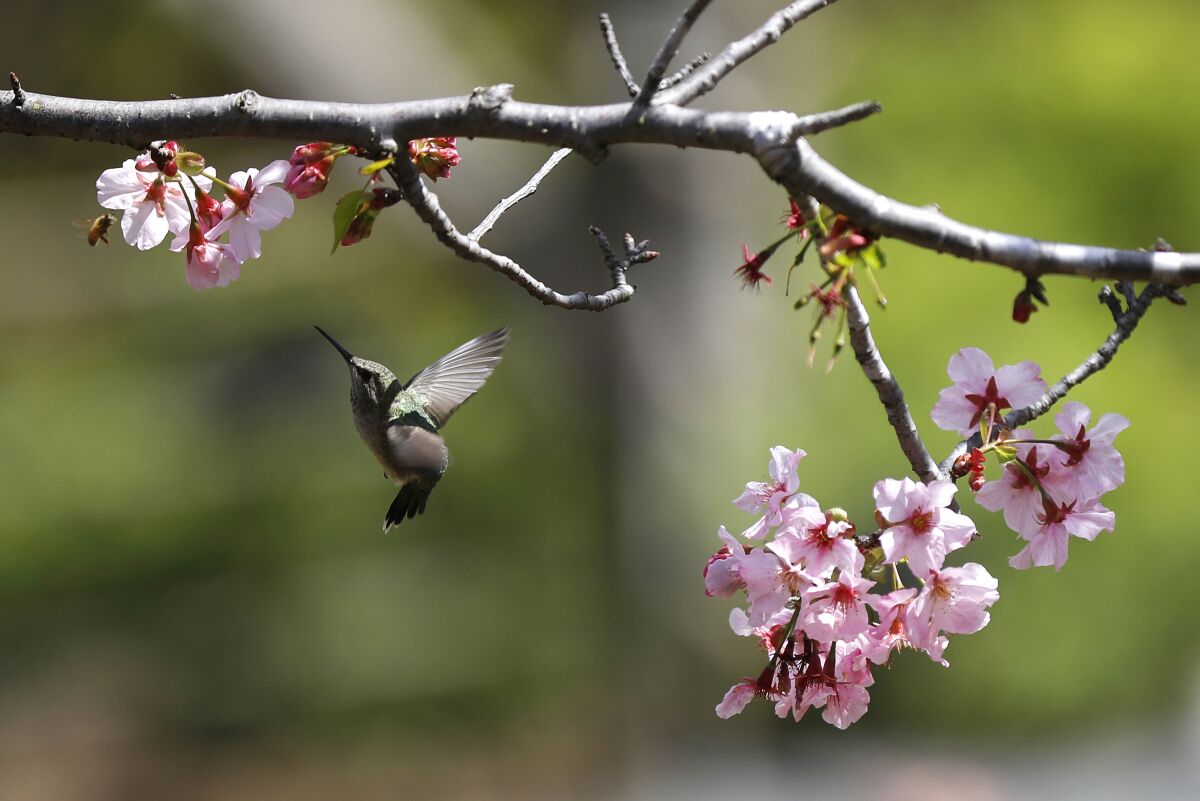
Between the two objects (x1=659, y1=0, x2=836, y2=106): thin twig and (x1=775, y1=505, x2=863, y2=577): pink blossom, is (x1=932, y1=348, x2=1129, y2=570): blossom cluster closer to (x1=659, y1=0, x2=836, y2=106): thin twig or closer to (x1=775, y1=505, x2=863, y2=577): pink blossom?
(x1=775, y1=505, x2=863, y2=577): pink blossom

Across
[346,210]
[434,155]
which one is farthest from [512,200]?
[346,210]

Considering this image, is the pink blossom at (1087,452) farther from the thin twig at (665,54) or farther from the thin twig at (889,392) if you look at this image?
the thin twig at (665,54)

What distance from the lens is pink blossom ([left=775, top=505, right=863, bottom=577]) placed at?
1149 mm

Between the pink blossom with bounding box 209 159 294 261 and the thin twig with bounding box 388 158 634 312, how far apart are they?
0.84ft

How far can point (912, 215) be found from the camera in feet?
3.27

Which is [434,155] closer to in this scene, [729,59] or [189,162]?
[189,162]

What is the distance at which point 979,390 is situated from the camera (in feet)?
4.22

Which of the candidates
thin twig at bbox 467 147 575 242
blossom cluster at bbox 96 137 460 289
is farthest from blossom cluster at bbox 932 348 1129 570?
blossom cluster at bbox 96 137 460 289

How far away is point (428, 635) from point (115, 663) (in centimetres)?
168

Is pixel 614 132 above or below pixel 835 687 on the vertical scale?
above

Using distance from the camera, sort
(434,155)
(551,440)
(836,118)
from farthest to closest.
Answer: (551,440), (434,155), (836,118)

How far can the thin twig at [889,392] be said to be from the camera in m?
1.13

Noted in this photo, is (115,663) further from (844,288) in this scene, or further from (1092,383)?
(844,288)

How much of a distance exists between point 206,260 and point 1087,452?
0.94 metres
